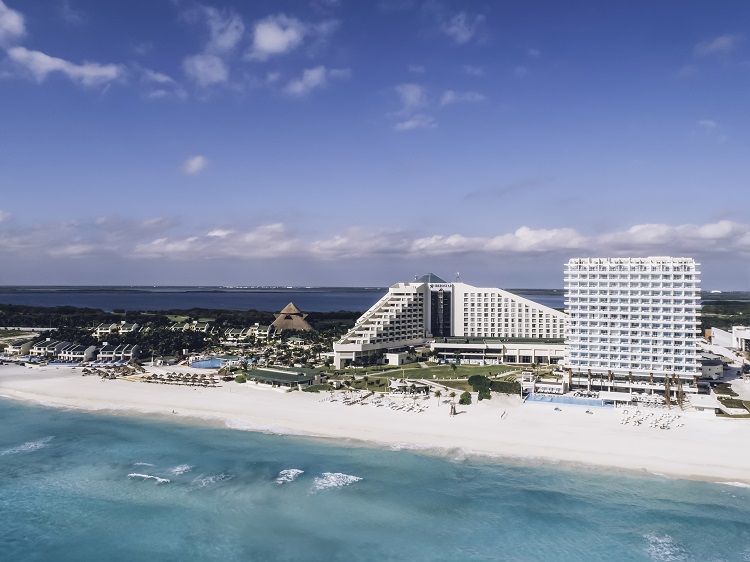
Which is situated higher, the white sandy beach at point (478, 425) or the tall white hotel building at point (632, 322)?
the tall white hotel building at point (632, 322)

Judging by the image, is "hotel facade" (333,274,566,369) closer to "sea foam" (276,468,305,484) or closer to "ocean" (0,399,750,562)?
"ocean" (0,399,750,562)

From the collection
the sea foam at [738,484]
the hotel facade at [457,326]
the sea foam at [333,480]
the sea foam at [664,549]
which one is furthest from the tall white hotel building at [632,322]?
the sea foam at [333,480]

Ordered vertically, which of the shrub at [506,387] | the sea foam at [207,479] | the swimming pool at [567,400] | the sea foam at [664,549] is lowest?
the sea foam at [664,549]

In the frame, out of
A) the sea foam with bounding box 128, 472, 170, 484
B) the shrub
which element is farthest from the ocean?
the shrub

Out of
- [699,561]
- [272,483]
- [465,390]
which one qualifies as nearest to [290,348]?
[465,390]

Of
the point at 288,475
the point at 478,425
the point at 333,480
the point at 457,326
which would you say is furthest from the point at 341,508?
the point at 457,326

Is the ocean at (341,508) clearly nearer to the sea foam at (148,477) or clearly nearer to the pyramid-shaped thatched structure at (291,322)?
the sea foam at (148,477)
